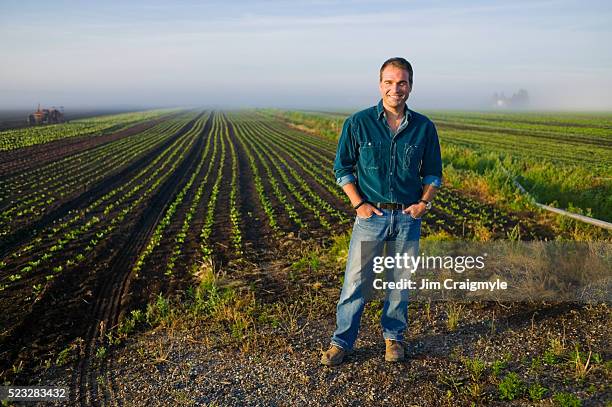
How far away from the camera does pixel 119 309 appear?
5.32m

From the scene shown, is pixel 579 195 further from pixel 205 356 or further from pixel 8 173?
pixel 8 173

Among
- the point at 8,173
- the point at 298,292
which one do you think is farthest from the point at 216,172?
the point at 298,292

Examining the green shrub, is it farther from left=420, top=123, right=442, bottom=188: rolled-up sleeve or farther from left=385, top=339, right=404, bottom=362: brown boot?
left=420, top=123, right=442, bottom=188: rolled-up sleeve

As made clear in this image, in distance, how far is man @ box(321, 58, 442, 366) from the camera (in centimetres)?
334

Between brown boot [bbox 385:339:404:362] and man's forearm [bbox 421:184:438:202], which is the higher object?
man's forearm [bbox 421:184:438:202]

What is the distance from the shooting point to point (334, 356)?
365cm

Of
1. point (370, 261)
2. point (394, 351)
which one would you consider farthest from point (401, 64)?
point (394, 351)

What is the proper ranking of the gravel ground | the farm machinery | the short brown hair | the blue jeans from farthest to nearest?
1. the farm machinery
2. the blue jeans
3. the gravel ground
4. the short brown hair

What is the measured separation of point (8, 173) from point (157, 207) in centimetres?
836

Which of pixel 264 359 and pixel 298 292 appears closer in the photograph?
pixel 264 359

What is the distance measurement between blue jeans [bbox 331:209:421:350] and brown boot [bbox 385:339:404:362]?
17cm
